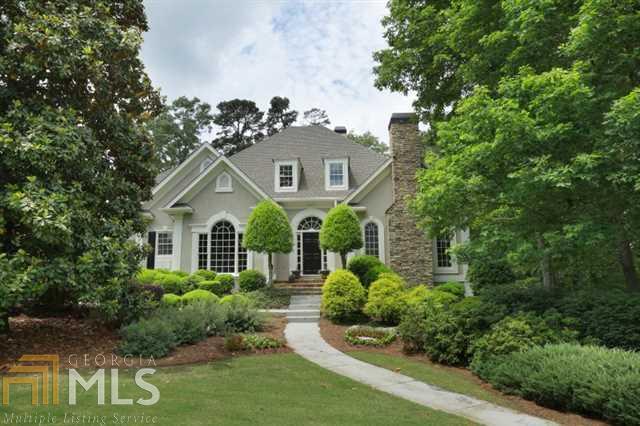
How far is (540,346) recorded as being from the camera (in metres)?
7.11

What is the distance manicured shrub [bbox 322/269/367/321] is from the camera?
40.4ft

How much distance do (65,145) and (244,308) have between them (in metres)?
6.02

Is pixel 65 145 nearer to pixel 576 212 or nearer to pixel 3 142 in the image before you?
pixel 3 142

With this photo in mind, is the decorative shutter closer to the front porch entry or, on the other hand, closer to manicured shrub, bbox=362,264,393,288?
the front porch entry

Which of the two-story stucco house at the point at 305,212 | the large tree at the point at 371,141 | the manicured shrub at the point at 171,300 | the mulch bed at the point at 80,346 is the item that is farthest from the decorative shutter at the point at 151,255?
the large tree at the point at 371,141

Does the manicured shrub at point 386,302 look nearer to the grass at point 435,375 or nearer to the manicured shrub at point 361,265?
the grass at point 435,375

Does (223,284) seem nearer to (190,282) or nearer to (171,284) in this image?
(190,282)

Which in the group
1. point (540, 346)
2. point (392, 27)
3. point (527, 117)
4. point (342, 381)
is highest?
point (392, 27)

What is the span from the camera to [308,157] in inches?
882

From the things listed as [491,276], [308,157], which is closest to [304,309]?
[491,276]

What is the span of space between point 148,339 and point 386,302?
6.67 meters

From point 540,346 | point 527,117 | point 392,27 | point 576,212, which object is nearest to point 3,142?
point 527,117

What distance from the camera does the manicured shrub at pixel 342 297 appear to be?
12305mm

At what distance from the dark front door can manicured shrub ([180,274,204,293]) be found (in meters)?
5.07
